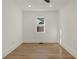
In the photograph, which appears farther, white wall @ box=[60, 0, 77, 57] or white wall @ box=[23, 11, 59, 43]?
white wall @ box=[23, 11, 59, 43]

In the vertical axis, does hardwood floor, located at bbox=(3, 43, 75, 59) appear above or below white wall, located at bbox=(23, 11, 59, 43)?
below

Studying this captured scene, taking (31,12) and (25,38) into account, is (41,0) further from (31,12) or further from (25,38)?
(25,38)

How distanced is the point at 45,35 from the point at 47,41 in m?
0.48

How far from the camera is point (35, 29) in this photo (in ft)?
30.4

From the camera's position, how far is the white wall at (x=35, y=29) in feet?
30.3

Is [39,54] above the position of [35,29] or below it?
below

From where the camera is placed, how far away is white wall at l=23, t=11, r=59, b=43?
9.23 metres

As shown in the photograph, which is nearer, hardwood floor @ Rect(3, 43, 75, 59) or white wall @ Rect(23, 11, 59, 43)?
hardwood floor @ Rect(3, 43, 75, 59)

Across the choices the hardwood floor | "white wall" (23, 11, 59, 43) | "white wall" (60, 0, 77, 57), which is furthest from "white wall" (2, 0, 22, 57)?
"white wall" (23, 11, 59, 43)

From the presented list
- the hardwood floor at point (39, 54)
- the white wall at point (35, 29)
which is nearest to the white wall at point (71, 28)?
the hardwood floor at point (39, 54)

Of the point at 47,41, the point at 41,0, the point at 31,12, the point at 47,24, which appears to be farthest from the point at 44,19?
the point at 41,0

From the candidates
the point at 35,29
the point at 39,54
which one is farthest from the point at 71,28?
the point at 35,29

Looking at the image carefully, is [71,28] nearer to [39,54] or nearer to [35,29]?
[39,54]

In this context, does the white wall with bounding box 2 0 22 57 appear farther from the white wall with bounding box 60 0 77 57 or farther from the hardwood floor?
the white wall with bounding box 60 0 77 57
